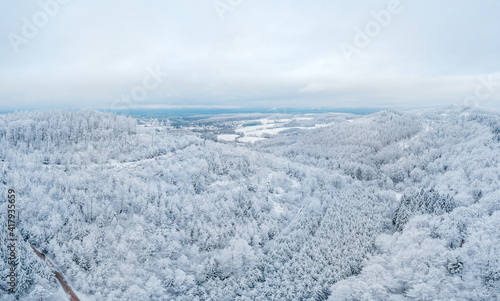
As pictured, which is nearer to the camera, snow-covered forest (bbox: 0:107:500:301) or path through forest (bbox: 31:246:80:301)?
path through forest (bbox: 31:246:80:301)

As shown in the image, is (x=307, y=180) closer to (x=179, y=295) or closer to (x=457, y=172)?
(x=457, y=172)

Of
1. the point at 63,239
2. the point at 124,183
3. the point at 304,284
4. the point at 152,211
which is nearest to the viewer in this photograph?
the point at 304,284

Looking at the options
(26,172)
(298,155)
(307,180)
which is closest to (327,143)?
(298,155)

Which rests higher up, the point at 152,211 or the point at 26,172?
the point at 26,172

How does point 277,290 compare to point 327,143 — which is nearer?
point 277,290

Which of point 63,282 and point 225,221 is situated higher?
point 225,221

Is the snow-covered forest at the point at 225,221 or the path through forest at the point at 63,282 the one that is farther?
the snow-covered forest at the point at 225,221

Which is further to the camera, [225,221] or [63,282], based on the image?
[225,221]

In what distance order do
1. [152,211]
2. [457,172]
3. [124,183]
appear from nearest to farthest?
[152,211] → [124,183] → [457,172]
